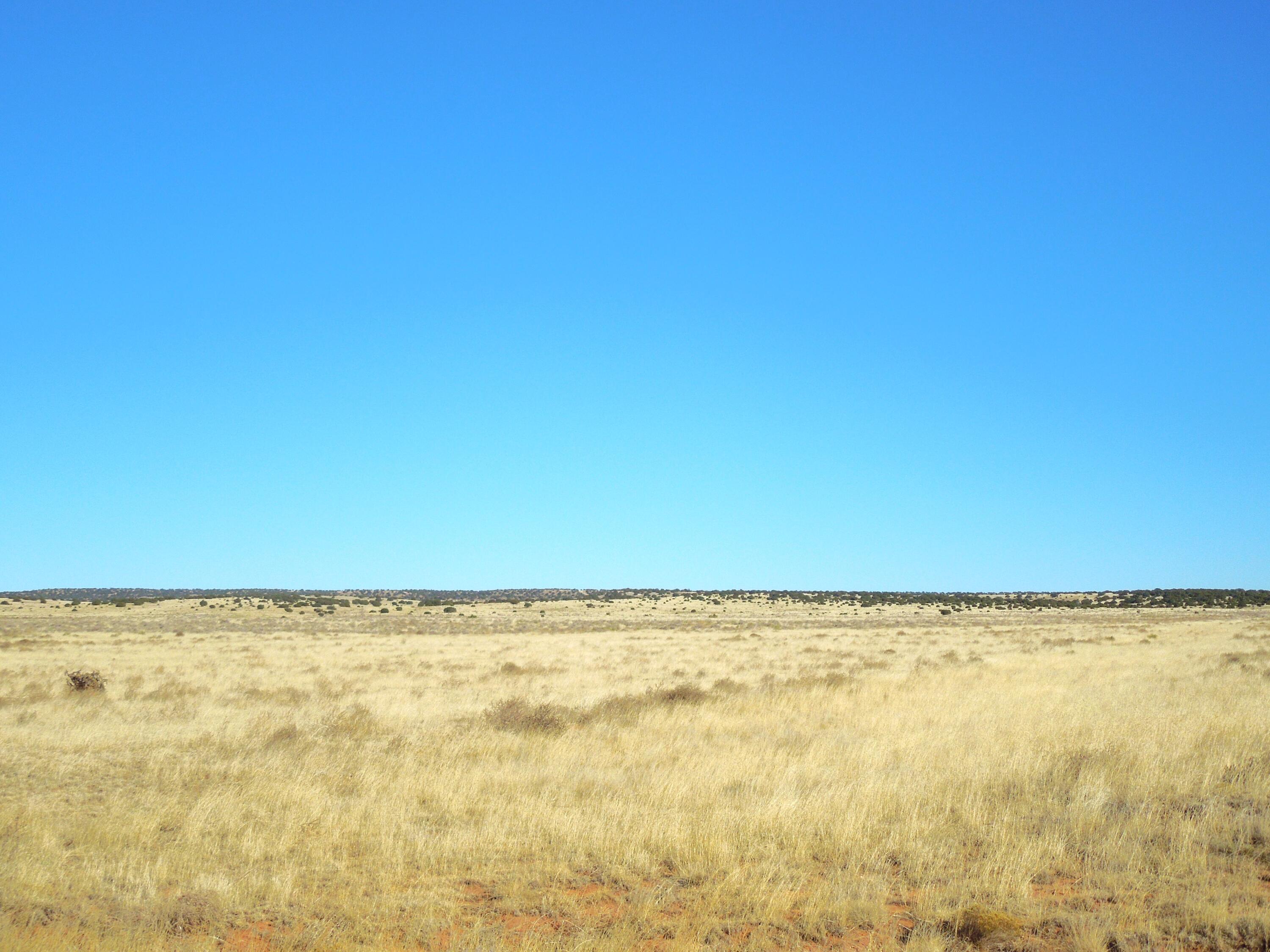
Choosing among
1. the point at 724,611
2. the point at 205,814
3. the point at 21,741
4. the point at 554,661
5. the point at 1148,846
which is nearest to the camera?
the point at 1148,846

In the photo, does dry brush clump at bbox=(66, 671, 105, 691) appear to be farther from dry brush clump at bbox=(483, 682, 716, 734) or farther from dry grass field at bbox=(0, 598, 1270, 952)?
dry brush clump at bbox=(483, 682, 716, 734)

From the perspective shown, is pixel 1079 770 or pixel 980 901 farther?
pixel 1079 770

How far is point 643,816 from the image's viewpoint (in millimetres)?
9703

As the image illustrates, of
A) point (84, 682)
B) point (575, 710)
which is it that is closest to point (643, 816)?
point (575, 710)

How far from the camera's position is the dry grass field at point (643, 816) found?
6840 millimetres

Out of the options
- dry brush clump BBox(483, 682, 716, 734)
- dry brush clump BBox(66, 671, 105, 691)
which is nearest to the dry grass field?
dry brush clump BBox(483, 682, 716, 734)

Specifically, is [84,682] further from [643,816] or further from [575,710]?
[643,816]

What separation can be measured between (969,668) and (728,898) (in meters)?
22.5

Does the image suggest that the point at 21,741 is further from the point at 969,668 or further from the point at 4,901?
the point at 969,668

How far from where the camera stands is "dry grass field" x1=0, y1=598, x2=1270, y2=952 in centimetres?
684

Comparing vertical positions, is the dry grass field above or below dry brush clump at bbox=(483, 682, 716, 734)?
above

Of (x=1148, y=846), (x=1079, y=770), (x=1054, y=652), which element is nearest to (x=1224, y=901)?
(x=1148, y=846)

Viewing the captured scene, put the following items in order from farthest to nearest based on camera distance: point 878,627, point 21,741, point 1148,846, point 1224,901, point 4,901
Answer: point 878,627 < point 21,741 < point 1148,846 < point 4,901 < point 1224,901

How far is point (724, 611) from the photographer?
9044 centimetres
